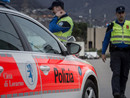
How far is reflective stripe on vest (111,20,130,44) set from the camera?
7.09 metres

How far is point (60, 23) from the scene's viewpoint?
6922mm

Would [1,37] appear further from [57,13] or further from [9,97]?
[57,13]

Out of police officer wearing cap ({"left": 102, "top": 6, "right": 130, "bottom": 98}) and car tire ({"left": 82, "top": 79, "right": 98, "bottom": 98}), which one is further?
police officer wearing cap ({"left": 102, "top": 6, "right": 130, "bottom": 98})

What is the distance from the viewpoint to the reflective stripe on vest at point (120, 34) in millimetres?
7090

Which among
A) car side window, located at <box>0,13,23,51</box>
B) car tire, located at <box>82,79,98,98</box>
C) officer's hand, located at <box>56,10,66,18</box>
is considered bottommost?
car tire, located at <box>82,79,98,98</box>

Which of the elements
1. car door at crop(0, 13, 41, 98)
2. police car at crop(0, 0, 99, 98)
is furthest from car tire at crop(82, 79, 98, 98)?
car door at crop(0, 13, 41, 98)

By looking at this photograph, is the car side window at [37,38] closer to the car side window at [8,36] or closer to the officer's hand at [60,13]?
the car side window at [8,36]

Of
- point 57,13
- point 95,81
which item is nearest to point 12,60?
point 95,81

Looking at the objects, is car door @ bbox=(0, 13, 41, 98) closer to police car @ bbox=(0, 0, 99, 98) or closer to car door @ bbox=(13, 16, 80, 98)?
police car @ bbox=(0, 0, 99, 98)

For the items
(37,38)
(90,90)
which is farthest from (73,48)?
(37,38)

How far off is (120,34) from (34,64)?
3.68 meters

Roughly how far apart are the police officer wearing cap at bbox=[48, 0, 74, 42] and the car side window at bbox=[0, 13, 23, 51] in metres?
3.27

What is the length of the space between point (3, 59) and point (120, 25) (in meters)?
4.33

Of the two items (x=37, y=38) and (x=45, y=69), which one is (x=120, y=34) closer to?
(x=37, y=38)
